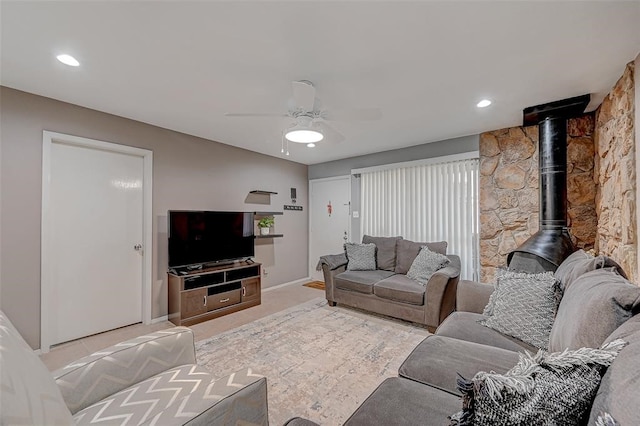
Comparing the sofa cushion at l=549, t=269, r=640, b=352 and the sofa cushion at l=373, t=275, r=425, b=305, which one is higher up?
the sofa cushion at l=549, t=269, r=640, b=352

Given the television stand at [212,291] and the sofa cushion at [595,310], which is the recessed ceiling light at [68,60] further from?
the sofa cushion at [595,310]

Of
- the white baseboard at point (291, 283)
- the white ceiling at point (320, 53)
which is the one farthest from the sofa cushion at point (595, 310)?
the white baseboard at point (291, 283)

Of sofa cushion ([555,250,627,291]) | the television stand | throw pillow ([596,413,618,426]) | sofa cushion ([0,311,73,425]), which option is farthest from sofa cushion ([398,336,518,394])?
the television stand

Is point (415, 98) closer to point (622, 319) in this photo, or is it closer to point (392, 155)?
point (392, 155)

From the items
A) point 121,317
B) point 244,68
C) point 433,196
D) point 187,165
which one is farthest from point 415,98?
point 121,317

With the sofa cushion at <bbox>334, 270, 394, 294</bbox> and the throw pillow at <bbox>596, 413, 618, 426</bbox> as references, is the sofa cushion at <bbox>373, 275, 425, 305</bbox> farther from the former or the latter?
the throw pillow at <bbox>596, 413, 618, 426</bbox>

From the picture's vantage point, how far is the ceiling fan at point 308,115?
2.21m

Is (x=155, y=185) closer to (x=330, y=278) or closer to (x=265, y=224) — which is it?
(x=265, y=224)

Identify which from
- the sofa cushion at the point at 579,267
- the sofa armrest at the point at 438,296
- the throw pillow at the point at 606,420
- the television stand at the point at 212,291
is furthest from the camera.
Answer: the television stand at the point at 212,291

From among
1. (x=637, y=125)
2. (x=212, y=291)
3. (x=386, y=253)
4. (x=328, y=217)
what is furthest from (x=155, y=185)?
(x=637, y=125)

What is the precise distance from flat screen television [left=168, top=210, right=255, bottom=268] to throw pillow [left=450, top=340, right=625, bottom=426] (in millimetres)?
3475

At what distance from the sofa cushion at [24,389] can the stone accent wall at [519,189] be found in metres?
4.19

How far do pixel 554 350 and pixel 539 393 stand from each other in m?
0.94

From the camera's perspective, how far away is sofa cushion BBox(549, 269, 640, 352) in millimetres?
995
